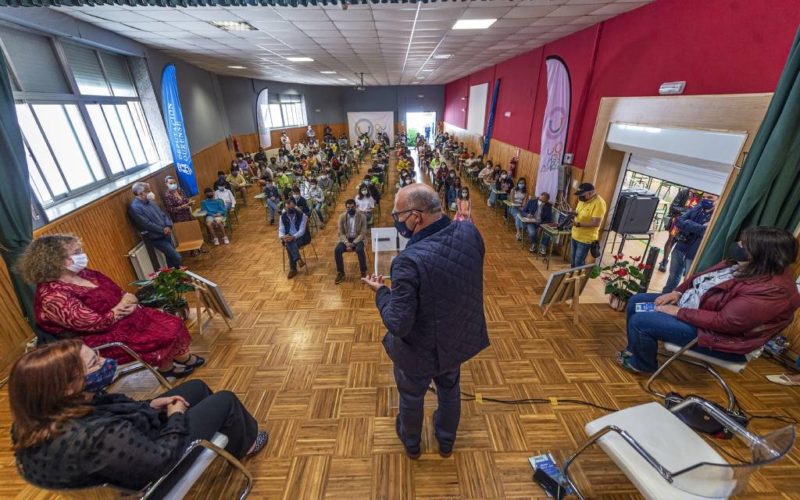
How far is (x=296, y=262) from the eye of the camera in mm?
4992

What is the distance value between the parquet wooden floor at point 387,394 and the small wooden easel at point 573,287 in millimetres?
303

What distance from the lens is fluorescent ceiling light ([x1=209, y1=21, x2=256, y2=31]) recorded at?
443 cm

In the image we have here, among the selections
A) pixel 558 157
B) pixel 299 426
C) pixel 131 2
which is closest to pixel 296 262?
pixel 299 426

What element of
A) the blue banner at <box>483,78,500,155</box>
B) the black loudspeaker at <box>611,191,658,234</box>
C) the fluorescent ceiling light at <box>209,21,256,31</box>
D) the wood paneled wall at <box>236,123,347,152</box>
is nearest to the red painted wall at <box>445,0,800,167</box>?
the black loudspeaker at <box>611,191,658,234</box>

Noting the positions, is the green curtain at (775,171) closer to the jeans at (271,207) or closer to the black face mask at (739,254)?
the black face mask at (739,254)

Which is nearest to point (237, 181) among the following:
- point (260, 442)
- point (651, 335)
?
point (260, 442)

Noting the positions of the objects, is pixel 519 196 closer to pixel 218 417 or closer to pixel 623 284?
pixel 623 284

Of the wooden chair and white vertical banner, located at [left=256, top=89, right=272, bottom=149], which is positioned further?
white vertical banner, located at [left=256, top=89, right=272, bottom=149]

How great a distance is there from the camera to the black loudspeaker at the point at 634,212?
420 centimetres

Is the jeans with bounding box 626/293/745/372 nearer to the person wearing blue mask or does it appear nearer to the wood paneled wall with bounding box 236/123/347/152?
the person wearing blue mask

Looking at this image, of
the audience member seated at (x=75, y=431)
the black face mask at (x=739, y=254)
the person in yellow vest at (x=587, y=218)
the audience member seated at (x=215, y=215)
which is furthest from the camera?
the audience member seated at (x=215, y=215)

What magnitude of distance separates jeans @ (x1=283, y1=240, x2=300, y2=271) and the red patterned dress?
2028mm

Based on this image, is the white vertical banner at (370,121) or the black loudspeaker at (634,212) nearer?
the black loudspeaker at (634,212)

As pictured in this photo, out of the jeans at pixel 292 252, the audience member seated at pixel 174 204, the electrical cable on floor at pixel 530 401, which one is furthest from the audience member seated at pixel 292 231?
the electrical cable on floor at pixel 530 401
